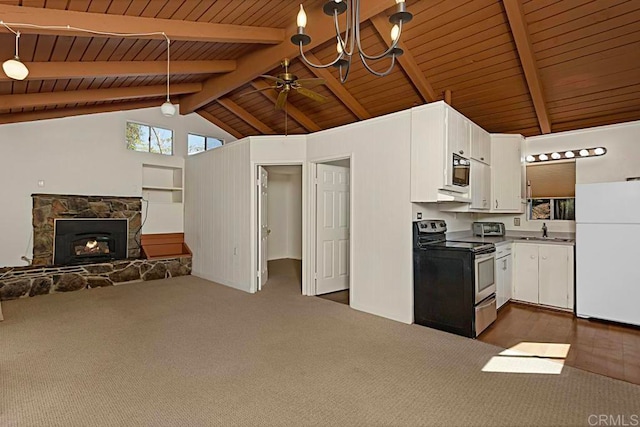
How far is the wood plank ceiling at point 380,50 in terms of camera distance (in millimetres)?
3365

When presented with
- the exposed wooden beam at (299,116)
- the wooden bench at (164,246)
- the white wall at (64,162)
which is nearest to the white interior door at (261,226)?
the exposed wooden beam at (299,116)

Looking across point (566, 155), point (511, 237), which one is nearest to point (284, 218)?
point (511, 237)

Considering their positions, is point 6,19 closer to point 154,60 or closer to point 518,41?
point 154,60

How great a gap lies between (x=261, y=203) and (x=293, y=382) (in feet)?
11.3

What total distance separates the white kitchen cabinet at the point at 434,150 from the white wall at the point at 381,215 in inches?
4.6

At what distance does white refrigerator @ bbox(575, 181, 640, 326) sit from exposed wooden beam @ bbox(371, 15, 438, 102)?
7.67 feet

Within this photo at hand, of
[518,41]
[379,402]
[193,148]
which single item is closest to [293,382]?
[379,402]

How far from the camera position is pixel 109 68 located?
4.48 metres

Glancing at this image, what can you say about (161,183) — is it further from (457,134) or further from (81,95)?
(457,134)

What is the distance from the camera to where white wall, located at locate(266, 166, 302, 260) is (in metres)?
8.98

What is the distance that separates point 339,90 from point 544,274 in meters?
4.06

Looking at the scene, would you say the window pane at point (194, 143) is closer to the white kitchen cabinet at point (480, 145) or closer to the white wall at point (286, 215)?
the white wall at point (286, 215)

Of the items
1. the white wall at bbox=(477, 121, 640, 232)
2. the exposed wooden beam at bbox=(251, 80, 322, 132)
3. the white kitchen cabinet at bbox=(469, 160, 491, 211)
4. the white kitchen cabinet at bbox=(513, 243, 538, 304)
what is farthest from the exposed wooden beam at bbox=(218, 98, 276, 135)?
the white kitchen cabinet at bbox=(513, 243, 538, 304)

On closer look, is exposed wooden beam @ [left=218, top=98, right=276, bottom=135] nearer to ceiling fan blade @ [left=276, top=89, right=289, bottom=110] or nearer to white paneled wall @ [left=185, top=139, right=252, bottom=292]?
white paneled wall @ [left=185, top=139, right=252, bottom=292]
